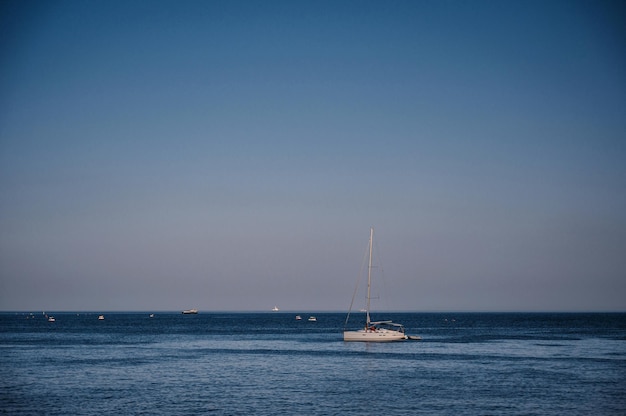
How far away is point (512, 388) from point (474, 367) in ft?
51.1

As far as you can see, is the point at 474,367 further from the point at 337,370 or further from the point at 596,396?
the point at 596,396

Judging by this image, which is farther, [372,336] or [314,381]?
[372,336]

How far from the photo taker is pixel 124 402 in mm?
50094

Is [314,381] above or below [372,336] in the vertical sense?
below

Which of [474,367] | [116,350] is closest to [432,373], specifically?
[474,367]

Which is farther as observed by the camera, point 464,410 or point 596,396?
point 596,396

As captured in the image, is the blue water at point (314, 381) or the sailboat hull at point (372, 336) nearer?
the blue water at point (314, 381)

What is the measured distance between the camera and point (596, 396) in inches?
2066

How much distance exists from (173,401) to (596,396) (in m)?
34.1

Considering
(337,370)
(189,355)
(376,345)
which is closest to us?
(337,370)

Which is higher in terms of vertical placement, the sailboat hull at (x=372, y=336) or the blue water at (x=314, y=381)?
the sailboat hull at (x=372, y=336)

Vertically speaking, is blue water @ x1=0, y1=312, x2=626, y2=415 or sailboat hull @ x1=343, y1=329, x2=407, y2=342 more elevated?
sailboat hull @ x1=343, y1=329, x2=407, y2=342

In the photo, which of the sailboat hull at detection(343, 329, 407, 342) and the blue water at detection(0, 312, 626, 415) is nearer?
the blue water at detection(0, 312, 626, 415)

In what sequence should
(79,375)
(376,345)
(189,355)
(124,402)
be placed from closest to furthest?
(124,402) → (79,375) → (189,355) → (376,345)
